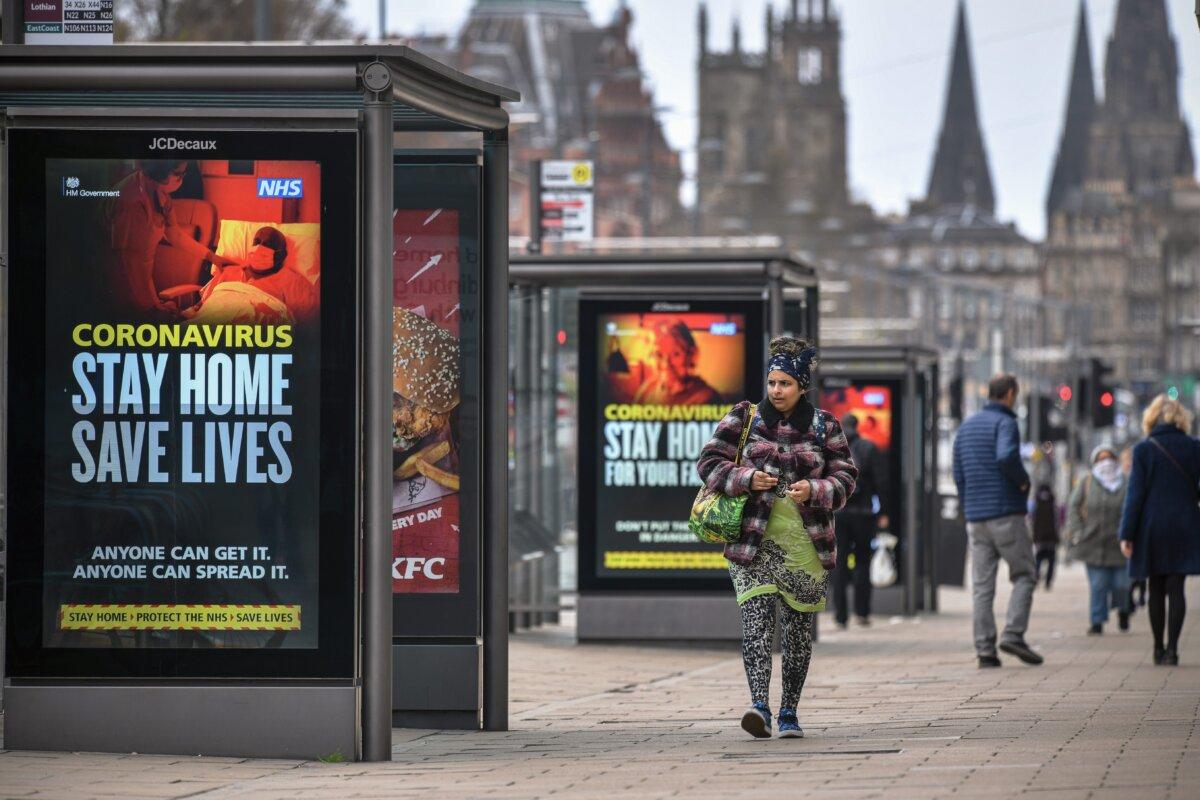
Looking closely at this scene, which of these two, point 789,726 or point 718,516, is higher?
point 718,516

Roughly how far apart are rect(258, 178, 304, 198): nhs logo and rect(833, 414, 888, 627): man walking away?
1096cm

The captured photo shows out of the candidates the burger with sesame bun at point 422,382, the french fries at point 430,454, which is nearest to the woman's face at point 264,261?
the burger with sesame bun at point 422,382

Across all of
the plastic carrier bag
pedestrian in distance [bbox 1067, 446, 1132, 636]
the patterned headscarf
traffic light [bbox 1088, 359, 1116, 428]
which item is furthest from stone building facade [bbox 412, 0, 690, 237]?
the patterned headscarf

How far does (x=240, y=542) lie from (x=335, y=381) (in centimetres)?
73

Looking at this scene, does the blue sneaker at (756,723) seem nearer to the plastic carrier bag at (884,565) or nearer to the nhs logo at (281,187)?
the nhs logo at (281,187)

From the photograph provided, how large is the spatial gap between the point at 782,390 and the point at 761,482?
446 millimetres

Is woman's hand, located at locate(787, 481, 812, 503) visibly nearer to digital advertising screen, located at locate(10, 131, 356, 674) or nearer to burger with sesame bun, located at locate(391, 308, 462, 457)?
burger with sesame bun, located at locate(391, 308, 462, 457)

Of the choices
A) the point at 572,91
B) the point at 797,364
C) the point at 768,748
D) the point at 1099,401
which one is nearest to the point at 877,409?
the point at 797,364

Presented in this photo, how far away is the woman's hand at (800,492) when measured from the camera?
10.1 metres

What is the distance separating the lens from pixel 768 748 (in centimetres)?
981

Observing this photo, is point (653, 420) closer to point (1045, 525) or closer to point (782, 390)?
point (782, 390)

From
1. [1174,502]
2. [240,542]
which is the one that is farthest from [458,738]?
[1174,502]

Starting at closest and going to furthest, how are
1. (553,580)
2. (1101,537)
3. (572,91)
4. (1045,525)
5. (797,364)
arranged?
(797,364), (553,580), (1101,537), (1045,525), (572,91)

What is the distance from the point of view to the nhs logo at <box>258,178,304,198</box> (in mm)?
9391
